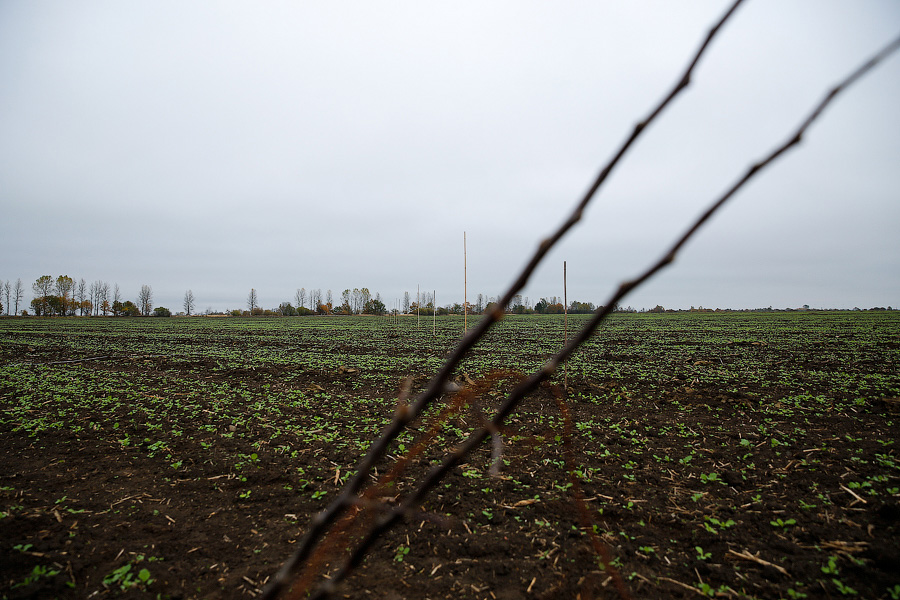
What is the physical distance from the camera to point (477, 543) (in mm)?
3697

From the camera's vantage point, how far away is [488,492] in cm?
457

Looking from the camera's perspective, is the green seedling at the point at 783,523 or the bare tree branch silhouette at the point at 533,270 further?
the green seedling at the point at 783,523

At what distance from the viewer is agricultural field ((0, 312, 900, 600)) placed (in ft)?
10.5

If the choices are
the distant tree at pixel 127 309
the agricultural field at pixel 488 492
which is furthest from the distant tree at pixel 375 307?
the agricultural field at pixel 488 492

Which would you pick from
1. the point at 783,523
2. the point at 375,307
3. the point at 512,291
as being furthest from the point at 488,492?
the point at 375,307

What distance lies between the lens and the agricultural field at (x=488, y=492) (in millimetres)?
3199

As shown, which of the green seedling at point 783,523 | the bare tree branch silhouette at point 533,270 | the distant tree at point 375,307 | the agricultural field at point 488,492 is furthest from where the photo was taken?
the distant tree at point 375,307

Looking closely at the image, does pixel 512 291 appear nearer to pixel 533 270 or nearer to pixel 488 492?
pixel 533 270

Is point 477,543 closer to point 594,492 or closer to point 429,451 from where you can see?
point 594,492

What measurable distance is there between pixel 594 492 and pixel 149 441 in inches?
236

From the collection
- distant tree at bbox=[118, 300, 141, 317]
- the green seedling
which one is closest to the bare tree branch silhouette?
the green seedling

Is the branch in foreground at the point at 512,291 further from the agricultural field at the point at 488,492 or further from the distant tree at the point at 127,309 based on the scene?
the distant tree at the point at 127,309

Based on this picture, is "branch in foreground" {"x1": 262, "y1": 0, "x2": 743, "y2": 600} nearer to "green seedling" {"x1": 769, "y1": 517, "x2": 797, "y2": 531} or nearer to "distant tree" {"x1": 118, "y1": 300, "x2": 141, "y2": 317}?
"green seedling" {"x1": 769, "y1": 517, "x2": 797, "y2": 531}

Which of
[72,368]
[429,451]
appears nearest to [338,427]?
[429,451]
